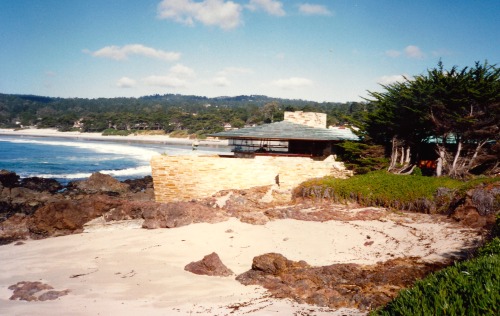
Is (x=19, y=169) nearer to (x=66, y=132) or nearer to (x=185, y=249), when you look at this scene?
(x=185, y=249)

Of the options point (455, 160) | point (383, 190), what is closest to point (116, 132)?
point (383, 190)

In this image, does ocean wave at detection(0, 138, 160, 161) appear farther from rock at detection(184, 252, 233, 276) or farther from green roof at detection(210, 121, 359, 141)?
rock at detection(184, 252, 233, 276)

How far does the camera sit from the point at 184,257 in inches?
401

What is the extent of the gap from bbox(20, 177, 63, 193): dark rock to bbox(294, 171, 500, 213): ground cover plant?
724 inches

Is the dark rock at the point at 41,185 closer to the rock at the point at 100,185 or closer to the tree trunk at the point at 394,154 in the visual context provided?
the rock at the point at 100,185

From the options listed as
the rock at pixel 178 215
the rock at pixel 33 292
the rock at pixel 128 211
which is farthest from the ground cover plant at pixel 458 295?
the rock at pixel 128 211

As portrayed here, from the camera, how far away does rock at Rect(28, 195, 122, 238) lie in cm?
1344

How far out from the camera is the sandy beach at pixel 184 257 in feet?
24.0

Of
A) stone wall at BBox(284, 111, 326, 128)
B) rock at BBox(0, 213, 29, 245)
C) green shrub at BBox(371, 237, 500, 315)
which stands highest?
stone wall at BBox(284, 111, 326, 128)

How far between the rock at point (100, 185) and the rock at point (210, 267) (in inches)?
653

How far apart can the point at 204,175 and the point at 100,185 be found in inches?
468

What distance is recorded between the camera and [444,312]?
3.06 meters

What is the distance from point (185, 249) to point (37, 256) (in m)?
4.87

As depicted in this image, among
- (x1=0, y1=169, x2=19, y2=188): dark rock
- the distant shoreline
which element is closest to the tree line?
(x1=0, y1=169, x2=19, y2=188): dark rock
